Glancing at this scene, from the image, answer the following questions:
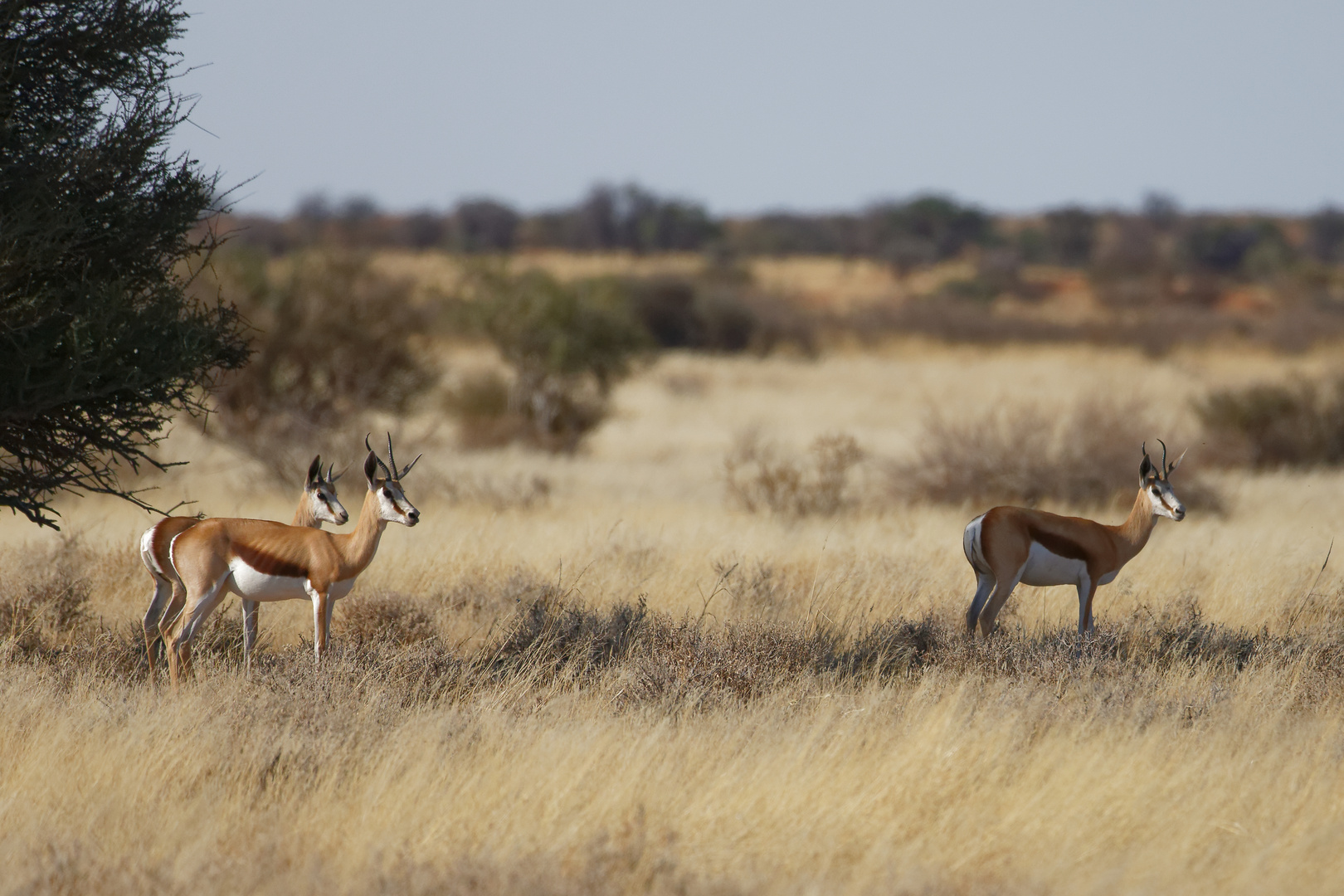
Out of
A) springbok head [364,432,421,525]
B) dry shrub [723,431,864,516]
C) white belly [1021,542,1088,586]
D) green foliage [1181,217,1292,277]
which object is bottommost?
dry shrub [723,431,864,516]

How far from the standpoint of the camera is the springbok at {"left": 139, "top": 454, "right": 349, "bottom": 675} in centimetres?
665

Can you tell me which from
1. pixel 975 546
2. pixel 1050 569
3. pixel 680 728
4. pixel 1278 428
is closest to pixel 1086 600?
pixel 1050 569

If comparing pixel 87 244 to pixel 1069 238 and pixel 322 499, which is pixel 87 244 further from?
pixel 1069 238

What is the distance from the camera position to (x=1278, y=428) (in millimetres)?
21344

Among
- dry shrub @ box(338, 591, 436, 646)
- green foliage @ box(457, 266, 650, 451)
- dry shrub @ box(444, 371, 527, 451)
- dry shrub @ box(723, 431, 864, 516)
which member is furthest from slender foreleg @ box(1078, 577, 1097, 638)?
dry shrub @ box(444, 371, 527, 451)

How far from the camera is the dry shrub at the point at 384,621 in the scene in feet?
25.8

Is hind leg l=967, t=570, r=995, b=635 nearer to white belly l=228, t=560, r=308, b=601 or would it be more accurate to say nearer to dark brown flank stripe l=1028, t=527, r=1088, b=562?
dark brown flank stripe l=1028, t=527, r=1088, b=562

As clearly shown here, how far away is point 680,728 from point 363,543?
6.61 feet

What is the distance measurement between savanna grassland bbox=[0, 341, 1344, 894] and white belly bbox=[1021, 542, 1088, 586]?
40cm

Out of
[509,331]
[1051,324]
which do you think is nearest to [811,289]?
[1051,324]

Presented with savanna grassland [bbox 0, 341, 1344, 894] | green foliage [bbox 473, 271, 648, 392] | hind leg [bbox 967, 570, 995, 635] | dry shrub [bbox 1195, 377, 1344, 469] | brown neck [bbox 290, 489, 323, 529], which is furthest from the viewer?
green foliage [bbox 473, 271, 648, 392]

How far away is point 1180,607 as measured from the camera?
8.81 m

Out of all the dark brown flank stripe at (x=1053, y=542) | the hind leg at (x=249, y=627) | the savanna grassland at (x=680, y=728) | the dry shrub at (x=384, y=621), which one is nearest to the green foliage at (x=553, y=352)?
the savanna grassland at (x=680, y=728)

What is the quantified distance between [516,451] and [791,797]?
1591cm
